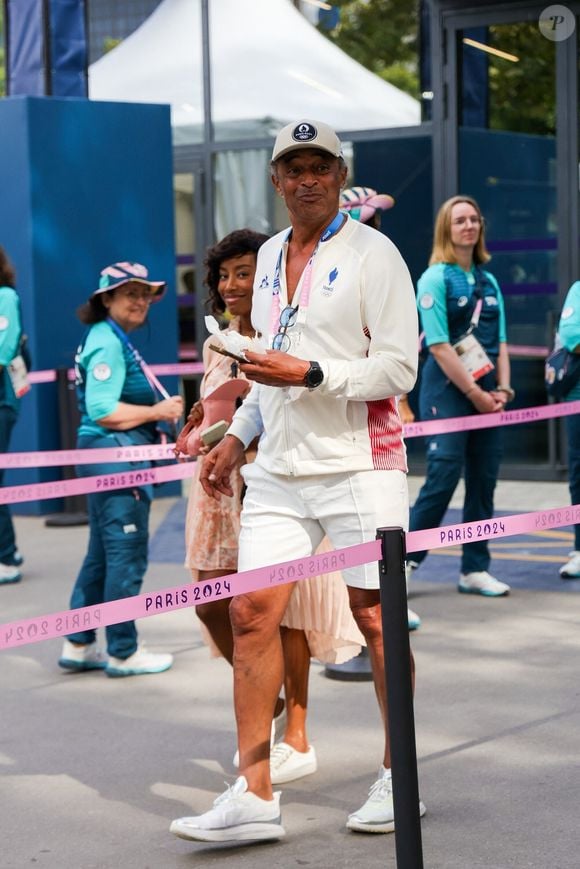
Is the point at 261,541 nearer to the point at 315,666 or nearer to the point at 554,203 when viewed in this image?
the point at 315,666

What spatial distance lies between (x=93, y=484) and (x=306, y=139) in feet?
7.92

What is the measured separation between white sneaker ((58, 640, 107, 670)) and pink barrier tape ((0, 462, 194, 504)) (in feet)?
2.54

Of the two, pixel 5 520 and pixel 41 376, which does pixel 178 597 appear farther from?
pixel 41 376

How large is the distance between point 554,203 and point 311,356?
8.11m

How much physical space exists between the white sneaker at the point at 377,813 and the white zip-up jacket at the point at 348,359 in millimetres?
969

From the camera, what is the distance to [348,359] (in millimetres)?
4430

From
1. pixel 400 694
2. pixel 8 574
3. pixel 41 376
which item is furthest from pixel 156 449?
pixel 41 376

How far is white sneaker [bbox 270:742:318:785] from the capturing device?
5109 mm

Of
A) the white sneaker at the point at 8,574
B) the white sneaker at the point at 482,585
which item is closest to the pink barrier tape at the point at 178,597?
the white sneaker at the point at 482,585

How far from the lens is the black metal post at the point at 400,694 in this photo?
12.6 ft

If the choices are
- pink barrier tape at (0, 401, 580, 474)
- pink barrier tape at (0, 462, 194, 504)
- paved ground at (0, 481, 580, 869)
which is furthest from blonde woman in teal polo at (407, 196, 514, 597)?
pink barrier tape at (0, 462, 194, 504)

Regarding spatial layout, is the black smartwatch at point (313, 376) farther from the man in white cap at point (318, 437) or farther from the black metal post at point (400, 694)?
the black metal post at point (400, 694)

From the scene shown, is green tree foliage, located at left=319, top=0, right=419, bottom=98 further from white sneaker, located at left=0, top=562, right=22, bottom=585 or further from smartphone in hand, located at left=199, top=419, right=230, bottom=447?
smartphone in hand, located at left=199, top=419, right=230, bottom=447

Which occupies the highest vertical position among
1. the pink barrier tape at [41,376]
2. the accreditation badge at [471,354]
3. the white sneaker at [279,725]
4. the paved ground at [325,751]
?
the accreditation badge at [471,354]
